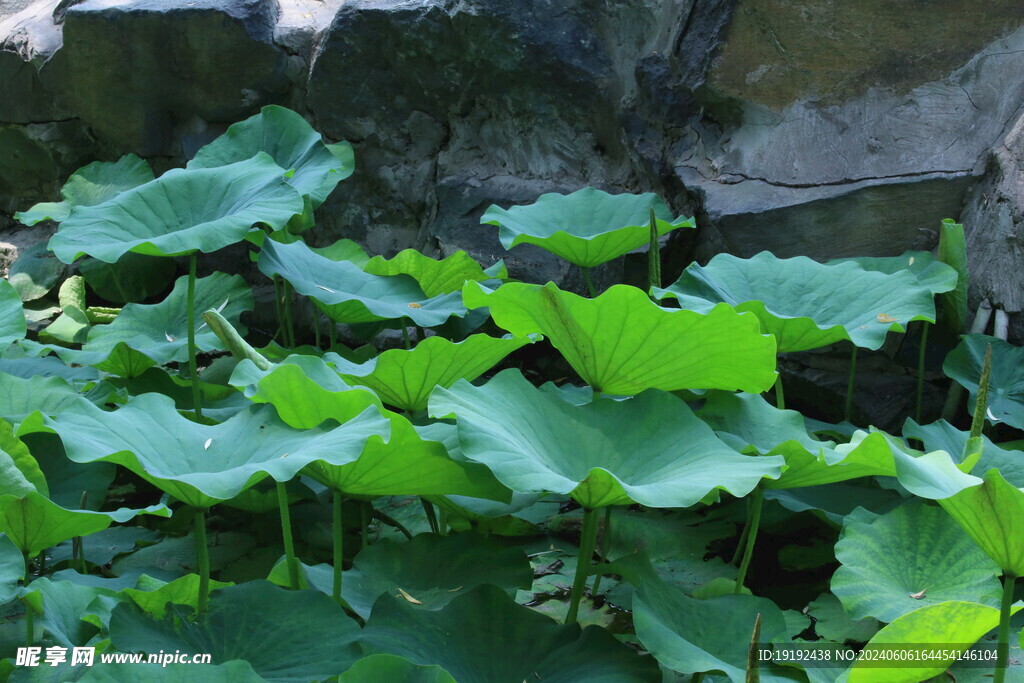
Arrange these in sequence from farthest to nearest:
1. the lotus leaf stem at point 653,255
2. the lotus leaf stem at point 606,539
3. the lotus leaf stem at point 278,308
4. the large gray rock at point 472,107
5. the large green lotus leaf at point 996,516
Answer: the lotus leaf stem at point 278,308 → the large gray rock at point 472,107 → the lotus leaf stem at point 653,255 → the lotus leaf stem at point 606,539 → the large green lotus leaf at point 996,516

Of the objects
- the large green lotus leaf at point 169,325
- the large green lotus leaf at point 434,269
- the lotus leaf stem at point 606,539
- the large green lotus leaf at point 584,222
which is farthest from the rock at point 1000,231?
the large green lotus leaf at point 169,325

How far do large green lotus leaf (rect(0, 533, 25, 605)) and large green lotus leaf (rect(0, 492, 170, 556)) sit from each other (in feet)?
0.13

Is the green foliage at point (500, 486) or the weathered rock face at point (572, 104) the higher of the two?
the weathered rock face at point (572, 104)

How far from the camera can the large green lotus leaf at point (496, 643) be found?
1.30m

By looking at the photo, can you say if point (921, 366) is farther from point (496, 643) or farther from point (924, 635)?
point (496, 643)

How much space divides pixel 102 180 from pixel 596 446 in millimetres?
2489

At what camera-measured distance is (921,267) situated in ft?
7.30

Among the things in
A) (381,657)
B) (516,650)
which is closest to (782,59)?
(516,650)

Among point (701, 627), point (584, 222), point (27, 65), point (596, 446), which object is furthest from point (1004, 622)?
point (27, 65)

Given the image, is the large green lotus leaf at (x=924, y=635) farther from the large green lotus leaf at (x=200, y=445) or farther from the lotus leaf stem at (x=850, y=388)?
the lotus leaf stem at (x=850, y=388)

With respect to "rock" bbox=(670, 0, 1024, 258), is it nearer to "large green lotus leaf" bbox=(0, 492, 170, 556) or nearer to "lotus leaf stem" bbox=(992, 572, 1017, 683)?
"lotus leaf stem" bbox=(992, 572, 1017, 683)

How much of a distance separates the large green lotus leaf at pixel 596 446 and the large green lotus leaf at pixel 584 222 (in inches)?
29.8

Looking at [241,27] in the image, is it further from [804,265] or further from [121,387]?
[804,265]

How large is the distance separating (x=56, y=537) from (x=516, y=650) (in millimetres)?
716
